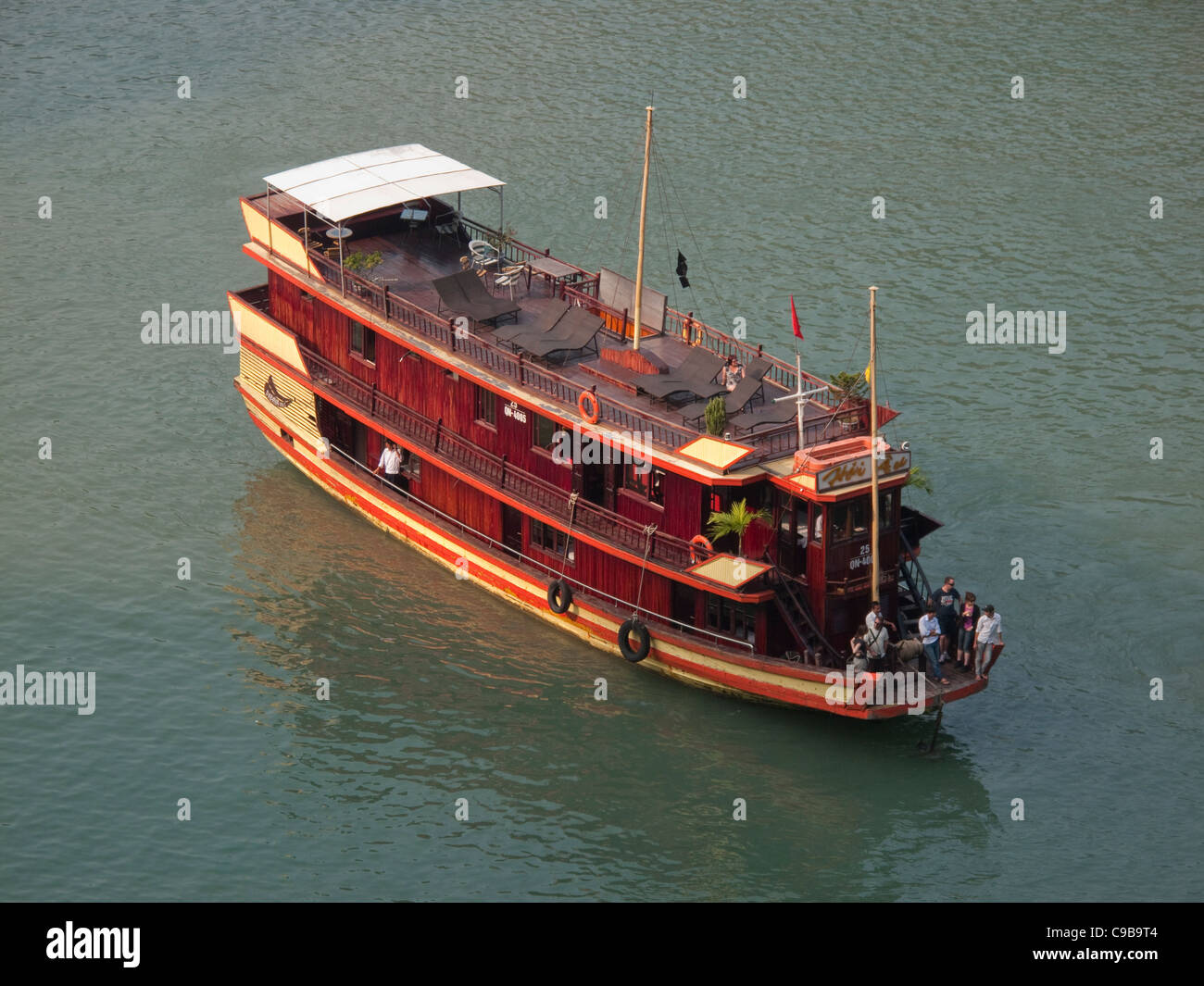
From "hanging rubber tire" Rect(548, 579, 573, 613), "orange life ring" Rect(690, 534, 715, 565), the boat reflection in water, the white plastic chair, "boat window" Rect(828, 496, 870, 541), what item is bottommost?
the boat reflection in water

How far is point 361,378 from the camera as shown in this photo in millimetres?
48594

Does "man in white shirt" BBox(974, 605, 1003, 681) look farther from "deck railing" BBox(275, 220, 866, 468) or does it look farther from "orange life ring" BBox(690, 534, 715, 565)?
"orange life ring" BBox(690, 534, 715, 565)

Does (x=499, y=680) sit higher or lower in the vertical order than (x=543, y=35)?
lower

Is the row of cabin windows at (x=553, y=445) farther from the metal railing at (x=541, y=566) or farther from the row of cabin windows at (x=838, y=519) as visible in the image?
the row of cabin windows at (x=838, y=519)

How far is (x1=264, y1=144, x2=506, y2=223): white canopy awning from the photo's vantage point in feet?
155

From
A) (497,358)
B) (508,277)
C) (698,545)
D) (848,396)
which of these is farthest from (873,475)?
(508,277)

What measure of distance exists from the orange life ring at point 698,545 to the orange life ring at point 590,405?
3.31 m

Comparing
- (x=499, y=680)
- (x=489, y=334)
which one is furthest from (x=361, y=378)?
(x=499, y=680)

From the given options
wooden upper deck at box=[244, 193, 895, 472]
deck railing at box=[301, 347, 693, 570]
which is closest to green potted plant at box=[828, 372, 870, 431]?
wooden upper deck at box=[244, 193, 895, 472]

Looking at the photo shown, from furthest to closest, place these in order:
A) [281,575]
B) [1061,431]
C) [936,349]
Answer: [936,349], [1061,431], [281,575]

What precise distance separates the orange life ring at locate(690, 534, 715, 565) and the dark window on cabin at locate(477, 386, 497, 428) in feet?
21.2

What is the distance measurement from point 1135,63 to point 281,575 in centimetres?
4059

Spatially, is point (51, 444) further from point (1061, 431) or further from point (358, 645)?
point (1061, 431)

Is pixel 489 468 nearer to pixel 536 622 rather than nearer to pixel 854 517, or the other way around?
pixel 536 622
